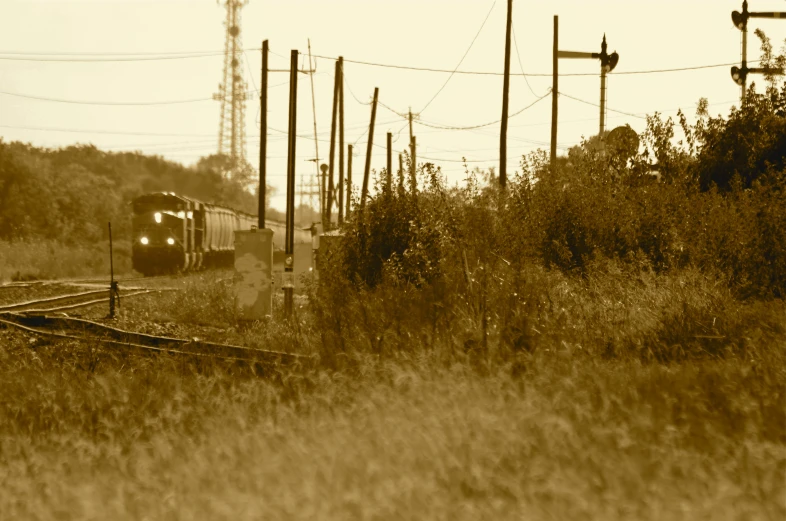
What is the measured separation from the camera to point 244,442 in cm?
651

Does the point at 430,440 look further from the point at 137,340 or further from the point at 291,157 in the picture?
the point at 291,157

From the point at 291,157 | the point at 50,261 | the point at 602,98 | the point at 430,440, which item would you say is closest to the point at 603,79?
the point at 602,98

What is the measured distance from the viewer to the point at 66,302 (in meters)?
22.6

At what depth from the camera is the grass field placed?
512 cm

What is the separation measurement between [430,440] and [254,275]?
1554 centimetres

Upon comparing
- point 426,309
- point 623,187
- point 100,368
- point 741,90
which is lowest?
point 100,368

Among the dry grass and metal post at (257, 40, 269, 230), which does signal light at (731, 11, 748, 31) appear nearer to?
metal post at (257, 40, 269, 230)

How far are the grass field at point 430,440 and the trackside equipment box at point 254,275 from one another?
32.4 ft

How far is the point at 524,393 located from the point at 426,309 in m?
5.80

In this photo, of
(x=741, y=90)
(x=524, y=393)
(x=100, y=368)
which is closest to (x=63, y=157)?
(x=741, y=90)

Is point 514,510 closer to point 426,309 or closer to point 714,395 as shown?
point 714,395

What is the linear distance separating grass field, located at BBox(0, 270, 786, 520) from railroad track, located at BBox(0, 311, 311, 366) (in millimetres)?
1476

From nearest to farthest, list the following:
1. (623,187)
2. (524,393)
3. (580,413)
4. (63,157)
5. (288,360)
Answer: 1. (580,413)
2. (524,393)
3. (288,360)
4. (623,187)
5. (63,157)

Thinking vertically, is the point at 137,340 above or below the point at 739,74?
below
